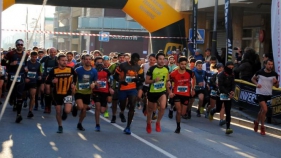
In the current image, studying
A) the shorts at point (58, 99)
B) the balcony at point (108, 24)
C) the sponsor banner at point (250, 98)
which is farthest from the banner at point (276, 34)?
the balcony at point (108, 24)

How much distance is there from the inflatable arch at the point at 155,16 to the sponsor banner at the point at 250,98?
7158mm

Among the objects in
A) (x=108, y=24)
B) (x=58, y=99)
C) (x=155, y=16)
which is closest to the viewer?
(x=58, y=99)

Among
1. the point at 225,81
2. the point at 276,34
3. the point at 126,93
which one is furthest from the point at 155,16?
the point at 126,93

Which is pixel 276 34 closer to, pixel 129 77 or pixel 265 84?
pixel 265 84

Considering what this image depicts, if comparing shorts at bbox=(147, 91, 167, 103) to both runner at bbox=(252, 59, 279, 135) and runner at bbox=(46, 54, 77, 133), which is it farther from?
runner at bbox=(252, 59, 279, 135)

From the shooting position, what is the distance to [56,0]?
75.5 ft

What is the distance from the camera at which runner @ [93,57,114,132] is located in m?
13.1

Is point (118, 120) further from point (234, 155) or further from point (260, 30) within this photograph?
point (260, 30)

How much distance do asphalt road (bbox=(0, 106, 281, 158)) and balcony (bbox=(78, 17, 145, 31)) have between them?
1943 inches

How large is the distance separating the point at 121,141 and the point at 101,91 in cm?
243

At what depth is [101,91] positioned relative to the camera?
44.8 ft

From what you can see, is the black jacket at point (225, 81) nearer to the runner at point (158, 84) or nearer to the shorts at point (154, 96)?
the runner at point (158, 84)

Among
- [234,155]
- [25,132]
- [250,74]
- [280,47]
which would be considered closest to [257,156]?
[234,155]

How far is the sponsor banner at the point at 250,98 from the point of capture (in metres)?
15.6
